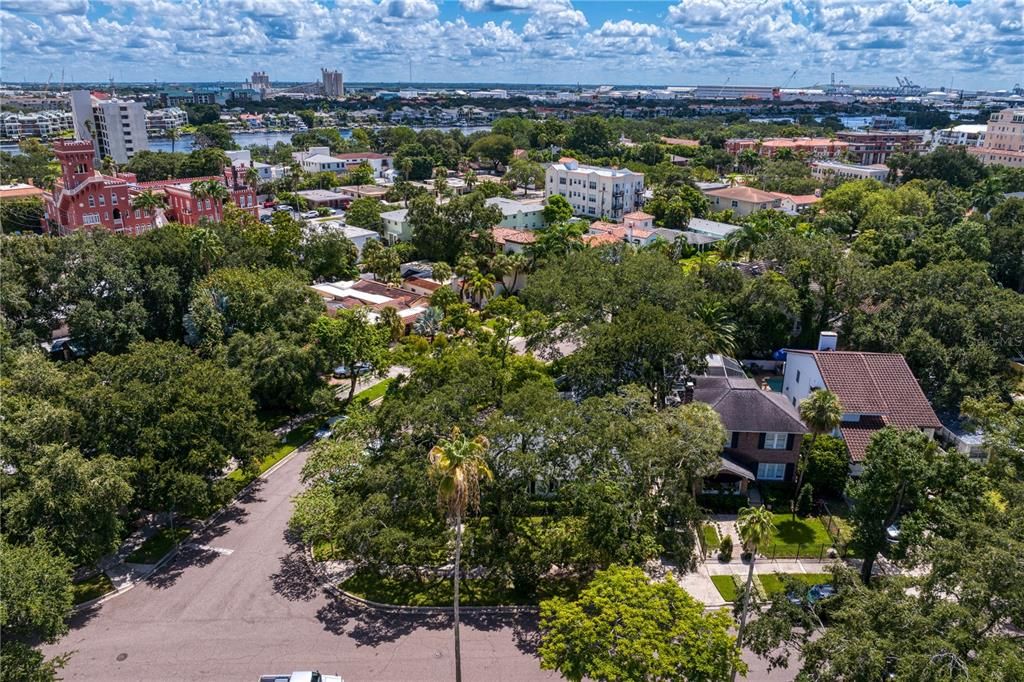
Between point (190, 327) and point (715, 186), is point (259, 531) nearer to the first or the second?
point (190, 327)

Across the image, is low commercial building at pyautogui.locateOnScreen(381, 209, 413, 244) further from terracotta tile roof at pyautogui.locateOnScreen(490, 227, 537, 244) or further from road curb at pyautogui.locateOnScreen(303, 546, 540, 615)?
road curb at pyautogui.locateOnScreen(303, 546, 540, 615)

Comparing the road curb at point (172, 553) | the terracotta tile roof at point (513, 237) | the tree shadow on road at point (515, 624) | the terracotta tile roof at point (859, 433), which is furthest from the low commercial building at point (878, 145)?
the tree shadow on road at point (515, 624)

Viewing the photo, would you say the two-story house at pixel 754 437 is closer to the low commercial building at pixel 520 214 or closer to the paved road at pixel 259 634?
the paved road at pixel 259 634

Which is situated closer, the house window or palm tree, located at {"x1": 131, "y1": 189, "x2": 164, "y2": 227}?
the house window

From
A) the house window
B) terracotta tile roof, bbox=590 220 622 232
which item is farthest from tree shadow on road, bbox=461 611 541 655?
terracotta tile roof, bbox=590 220 622 232

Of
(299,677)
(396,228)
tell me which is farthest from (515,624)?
(396,228)

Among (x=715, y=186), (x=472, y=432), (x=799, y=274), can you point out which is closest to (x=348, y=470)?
(x=472, y=432)

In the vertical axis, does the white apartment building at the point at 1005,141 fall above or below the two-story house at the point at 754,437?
above

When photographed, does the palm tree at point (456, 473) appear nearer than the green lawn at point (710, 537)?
Yes

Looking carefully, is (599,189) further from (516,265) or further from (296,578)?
(296,578)
